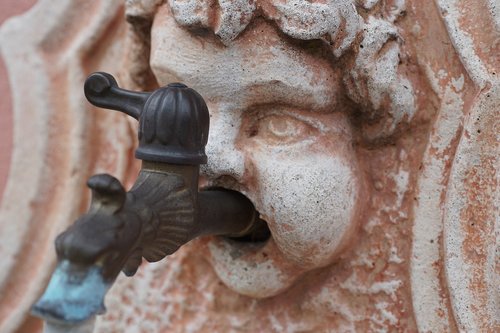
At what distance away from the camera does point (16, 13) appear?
37.6 inches

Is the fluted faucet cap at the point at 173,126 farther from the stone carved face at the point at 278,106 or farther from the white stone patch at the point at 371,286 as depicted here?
the white stone patch at the point at 371,286

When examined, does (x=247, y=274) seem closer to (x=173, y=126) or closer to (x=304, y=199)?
(x=304, y=199)

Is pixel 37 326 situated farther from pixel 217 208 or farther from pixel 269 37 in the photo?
pixel 269 37

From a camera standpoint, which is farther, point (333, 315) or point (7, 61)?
point (7, 61)

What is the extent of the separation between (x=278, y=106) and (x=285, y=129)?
0.08 ft

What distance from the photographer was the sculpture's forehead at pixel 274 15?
2.15 feet

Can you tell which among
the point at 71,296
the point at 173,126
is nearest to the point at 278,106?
the point at 173,126

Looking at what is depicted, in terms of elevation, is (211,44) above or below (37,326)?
above

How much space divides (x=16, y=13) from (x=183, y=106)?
1.53 ft

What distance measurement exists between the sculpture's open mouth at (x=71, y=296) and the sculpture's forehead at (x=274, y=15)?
262 millimetres

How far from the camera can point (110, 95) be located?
64 cm

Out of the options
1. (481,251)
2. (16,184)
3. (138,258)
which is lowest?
(16,184)

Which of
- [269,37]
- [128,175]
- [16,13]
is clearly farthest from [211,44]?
[16,13]

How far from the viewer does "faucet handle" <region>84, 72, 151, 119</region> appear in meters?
0.63
